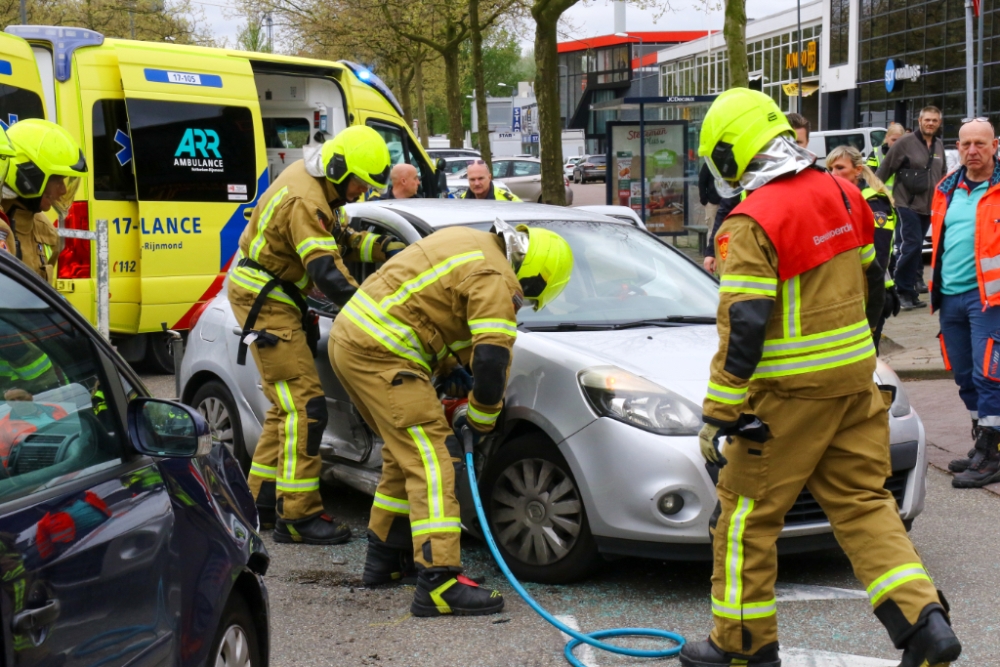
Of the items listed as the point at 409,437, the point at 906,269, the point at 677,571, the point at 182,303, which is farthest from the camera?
the point at 906,269

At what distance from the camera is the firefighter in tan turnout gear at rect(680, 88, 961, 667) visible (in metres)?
3.43

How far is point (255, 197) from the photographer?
10.4 m

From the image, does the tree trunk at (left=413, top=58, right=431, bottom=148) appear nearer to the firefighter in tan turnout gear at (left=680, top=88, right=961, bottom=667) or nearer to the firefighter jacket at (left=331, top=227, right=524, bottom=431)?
the firefighter jacket at (left=331, top=227, right=524, bottom=431)

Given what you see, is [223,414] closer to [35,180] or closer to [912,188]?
[35,180]

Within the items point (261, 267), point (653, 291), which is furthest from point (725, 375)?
point (261, 267)

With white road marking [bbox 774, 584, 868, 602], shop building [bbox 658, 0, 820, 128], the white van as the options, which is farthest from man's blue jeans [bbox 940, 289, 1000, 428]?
shop building [bbox 658, 0, 820, 128]

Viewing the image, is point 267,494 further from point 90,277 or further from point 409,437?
point 90,277

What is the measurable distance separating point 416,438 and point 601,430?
2.30ft

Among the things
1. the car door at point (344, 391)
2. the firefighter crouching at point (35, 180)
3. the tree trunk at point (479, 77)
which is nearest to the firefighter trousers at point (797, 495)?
the car door at point (344, 391)

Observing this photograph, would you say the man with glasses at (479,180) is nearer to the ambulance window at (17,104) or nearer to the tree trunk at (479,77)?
the ambulance window at (17,104)

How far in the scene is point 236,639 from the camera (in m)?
2.94

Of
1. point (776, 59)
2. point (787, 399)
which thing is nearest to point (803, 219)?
point (787, 399)

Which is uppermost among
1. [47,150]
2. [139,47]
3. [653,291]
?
[139,47]

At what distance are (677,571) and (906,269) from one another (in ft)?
26.6
